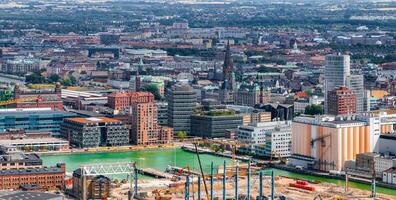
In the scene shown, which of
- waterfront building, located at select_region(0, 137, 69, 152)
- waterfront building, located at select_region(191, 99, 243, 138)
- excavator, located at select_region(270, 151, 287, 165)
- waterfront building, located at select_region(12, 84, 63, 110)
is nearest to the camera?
excavator, located at select_region(270, 151, 287, 165)

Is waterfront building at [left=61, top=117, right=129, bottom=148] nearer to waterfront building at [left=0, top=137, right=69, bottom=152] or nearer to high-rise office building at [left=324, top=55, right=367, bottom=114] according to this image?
waterfront building at [left=0, top=137, right=69, bottom=152]

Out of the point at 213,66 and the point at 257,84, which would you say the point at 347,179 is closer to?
the point at 257,84

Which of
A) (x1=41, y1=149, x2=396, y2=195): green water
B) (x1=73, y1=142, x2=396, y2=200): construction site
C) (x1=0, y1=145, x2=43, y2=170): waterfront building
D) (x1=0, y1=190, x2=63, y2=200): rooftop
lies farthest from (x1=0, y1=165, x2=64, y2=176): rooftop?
(x1=0, y1=190, x2=63, y2=200): rooftop

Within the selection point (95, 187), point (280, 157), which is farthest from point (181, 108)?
point (95, 187)

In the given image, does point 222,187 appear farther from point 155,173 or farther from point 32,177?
point 32,177

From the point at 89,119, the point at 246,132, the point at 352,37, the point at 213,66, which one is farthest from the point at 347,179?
the point at 352,37

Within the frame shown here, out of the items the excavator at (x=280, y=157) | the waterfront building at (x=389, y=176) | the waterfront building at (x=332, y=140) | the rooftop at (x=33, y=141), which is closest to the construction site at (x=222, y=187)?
the waterfront building at (x=389, y=176)
